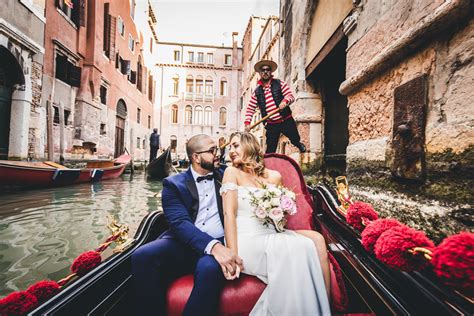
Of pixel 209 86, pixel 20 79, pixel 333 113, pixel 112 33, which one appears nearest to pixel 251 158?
pixel 333 113

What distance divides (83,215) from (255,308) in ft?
8.90

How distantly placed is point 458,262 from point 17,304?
1.14m

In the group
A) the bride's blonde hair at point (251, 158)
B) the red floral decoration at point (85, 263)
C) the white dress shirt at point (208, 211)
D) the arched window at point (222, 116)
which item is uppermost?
the arched window at point (222, 116)

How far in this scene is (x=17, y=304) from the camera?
664 millimetres

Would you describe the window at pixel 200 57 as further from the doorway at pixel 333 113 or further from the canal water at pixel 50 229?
the doorway at pixel 333 113

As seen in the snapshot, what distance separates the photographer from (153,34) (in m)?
18.1

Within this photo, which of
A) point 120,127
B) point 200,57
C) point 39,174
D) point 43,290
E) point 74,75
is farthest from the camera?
point 200,57

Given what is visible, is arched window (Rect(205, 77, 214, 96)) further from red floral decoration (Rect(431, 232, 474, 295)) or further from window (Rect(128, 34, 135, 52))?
red floral decoration (Rect(431, 232, 474, 295))

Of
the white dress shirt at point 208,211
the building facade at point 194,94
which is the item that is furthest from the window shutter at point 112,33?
the white dress shirt at point 208,211

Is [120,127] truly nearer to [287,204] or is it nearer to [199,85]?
[199,85]

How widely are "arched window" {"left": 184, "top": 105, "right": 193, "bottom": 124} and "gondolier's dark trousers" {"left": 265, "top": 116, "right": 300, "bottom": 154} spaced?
17.8m

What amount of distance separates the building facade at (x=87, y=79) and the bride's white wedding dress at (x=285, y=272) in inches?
262

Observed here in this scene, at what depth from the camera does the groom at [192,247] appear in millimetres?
927

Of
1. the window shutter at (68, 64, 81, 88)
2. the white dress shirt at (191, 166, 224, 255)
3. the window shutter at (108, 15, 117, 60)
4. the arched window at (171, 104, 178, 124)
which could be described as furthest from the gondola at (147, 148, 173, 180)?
the arched window at (171, 104, 178, 124)
